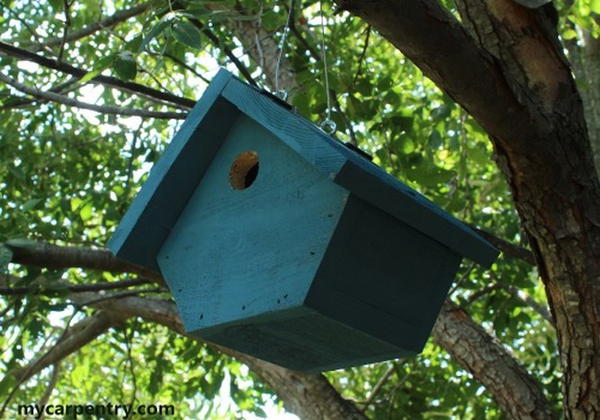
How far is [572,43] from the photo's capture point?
4.66 meters

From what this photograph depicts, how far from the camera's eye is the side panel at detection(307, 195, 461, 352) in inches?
69.9

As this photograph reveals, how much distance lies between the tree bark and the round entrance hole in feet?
1.45

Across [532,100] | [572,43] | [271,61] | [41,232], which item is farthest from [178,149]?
[572,43]

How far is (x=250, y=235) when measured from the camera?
1979 millimetres

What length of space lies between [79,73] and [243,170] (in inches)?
32.1

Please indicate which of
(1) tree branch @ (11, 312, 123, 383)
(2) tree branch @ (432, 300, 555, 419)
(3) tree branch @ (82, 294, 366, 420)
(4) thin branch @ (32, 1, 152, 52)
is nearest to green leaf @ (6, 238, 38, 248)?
(3) tree branch @ (82, 294, 366, 420)

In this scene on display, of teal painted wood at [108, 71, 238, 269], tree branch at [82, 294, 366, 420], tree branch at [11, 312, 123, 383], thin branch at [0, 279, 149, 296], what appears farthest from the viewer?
tree branch at [11, 312, 123, 383]

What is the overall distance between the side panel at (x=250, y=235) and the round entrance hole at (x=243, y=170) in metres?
0.01

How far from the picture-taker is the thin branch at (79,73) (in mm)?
2496

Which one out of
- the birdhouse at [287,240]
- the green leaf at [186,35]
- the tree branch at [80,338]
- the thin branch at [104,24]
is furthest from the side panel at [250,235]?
the thin branch at [104,24]

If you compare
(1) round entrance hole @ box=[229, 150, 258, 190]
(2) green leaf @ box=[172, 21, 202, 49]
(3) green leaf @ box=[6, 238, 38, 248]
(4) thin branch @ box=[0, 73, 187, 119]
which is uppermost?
(2) green leaf @ box=[172, 21, 202, 49]

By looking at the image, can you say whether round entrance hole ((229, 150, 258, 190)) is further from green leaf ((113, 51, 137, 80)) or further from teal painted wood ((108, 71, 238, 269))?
green leaf ((113, 51, 137, 80))

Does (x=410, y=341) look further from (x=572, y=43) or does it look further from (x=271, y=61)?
(x=572, y=43)

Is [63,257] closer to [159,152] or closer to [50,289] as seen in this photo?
[50,289]
